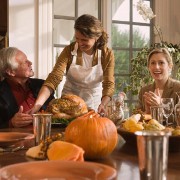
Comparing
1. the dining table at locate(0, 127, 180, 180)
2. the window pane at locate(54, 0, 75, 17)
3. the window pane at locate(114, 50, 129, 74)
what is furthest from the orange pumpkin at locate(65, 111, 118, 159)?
the window pane at locate(114, 50, 129, 74)

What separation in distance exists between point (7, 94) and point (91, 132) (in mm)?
1499

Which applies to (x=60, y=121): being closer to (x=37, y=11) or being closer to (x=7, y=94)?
(x=7, y=94)

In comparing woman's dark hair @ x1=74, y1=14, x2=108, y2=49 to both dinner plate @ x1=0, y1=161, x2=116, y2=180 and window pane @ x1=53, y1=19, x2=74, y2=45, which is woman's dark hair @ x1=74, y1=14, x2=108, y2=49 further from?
dinner plate @ x1=0, y1=161, x2=116, y2=180

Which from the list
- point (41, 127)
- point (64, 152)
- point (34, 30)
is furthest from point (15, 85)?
point (64, 152)

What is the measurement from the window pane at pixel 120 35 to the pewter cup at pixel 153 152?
3.51m

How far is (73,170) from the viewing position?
737 millimetres

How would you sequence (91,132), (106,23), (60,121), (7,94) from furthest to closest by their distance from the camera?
1. (106,23)
2. (7,94)
3. (60,121)
4. (91,132)

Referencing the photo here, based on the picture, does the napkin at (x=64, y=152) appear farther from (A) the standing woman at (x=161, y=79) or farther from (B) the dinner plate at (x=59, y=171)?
(A) the standing woman at (x=161, y=79)

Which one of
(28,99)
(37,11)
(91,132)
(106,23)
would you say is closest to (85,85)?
(28,99)

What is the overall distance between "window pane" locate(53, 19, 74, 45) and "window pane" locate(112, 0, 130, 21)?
0.55 meters

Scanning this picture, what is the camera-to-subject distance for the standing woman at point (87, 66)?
2.34 m

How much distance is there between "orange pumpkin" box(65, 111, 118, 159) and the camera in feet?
3.24

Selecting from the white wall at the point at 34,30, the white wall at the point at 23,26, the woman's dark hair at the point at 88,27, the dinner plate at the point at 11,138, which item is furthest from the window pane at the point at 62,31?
the dinner plate at the point at 11,138

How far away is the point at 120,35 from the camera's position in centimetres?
411
